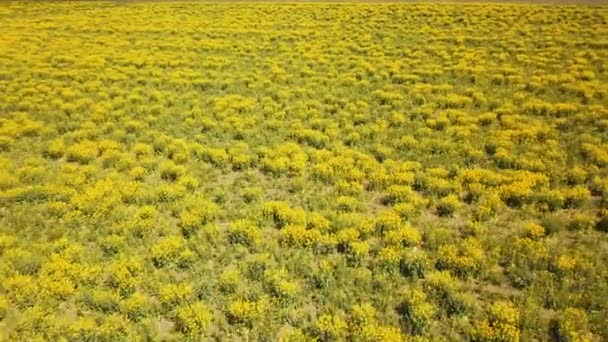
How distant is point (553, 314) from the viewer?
420 inches

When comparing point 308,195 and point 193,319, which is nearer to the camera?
point 193,319

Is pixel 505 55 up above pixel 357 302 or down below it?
above

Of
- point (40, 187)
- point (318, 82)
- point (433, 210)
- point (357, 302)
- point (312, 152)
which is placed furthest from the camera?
point (318, 82)

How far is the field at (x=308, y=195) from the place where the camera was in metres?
10.9

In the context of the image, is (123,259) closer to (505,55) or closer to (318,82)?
(318,82)

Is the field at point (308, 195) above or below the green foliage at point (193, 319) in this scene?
above

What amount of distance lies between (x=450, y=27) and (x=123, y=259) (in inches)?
1330

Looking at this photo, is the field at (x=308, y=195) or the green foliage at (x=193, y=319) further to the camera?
the field at (x=308, y=195)

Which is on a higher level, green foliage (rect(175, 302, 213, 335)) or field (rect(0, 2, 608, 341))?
field (rect(0, 2, 608, 341))

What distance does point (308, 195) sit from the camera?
52.7 feet

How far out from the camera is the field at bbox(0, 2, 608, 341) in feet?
35.8

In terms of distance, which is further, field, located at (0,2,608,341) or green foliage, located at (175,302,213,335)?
field, located at (0,2,608,341)

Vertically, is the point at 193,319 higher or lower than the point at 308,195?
lower

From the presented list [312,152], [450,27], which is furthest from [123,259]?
[450,27]
